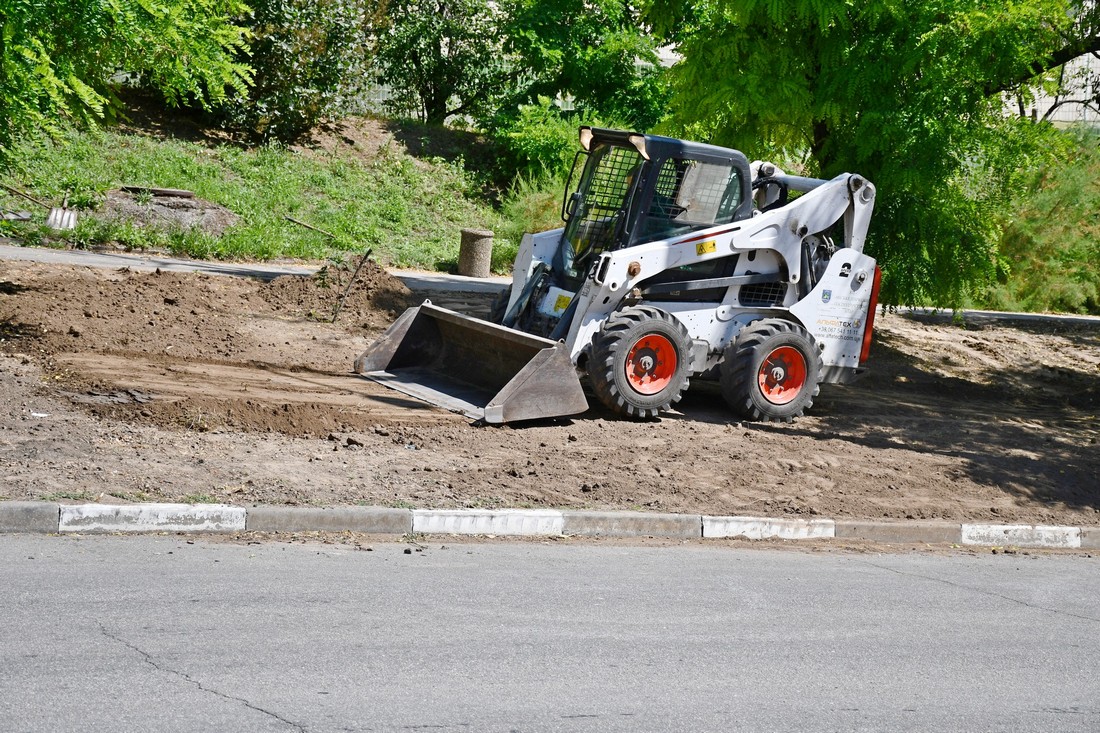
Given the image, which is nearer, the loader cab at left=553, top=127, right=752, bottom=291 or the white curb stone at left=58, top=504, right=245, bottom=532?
the white curb stone at left=58, top=504, right=245, bottom=532

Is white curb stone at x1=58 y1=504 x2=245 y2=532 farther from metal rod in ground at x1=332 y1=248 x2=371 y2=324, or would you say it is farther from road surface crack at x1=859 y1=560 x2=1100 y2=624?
metal rod in ground at x1=332 y1=248 x2=371 y2=324

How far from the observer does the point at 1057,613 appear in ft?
22.0

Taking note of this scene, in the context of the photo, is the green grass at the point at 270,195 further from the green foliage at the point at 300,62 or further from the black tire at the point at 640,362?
the black tire at the point at 640,362

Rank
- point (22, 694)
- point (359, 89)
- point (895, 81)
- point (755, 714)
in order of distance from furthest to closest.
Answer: point (359, 89) → point (895, 81) → point (755, 714) → point (22, 694)

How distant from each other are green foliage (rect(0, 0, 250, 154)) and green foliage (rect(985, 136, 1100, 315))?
45.3 feet

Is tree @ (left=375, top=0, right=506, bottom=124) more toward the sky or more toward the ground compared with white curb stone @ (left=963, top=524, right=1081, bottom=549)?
more toward the sky

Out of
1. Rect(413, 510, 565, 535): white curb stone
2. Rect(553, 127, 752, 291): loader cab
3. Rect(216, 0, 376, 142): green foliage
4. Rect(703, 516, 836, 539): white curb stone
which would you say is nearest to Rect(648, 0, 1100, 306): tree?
Rect(553, 127, 752, 291): loader cab

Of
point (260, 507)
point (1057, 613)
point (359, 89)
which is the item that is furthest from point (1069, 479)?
point (359, 89)

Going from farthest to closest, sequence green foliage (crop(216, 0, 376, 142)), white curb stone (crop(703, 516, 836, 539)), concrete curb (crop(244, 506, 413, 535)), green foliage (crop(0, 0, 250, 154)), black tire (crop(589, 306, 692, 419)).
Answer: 1. green foliage (crop(216, 0, 376, 142))
2. black tire (crop(589, 306, 692, 419))
3. green foliage (crop(0, 0, 250, 154))
4. white curb stone (crop(703, 516, 836, 539))
5. concrete curb (crop(244, 506, 413, 535))

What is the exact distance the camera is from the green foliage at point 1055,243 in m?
19.5

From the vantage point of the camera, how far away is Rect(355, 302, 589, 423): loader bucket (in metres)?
9.39

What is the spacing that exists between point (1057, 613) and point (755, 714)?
2.90m

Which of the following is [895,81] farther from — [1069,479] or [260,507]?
[260,507]

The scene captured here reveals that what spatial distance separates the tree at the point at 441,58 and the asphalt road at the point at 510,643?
19426mm
